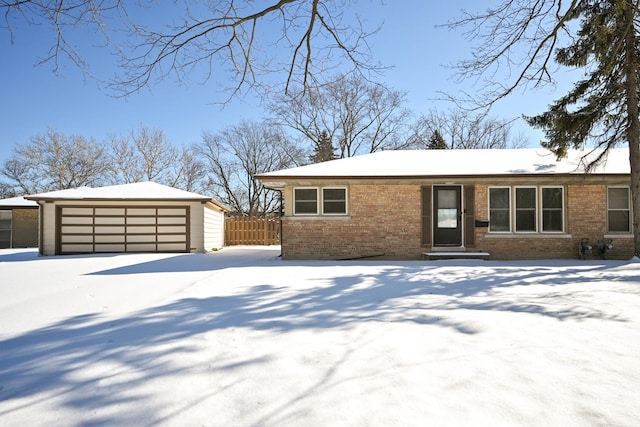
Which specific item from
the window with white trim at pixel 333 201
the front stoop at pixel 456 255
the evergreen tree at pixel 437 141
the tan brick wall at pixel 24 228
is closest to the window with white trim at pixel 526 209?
the front stoop at pixel 456 255

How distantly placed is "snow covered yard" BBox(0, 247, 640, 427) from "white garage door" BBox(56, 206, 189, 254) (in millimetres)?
8207

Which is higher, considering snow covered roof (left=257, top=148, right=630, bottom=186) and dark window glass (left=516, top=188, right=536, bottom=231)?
snow covered roof (left=257, top=148, right=630, bottom=186)

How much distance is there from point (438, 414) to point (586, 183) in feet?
36.7

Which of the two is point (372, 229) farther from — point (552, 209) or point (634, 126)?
point (634, 126)

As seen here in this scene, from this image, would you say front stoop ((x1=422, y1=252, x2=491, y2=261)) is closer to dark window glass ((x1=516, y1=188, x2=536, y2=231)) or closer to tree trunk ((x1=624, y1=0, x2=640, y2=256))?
dark window glass ((x1=516, y1=188, x2=536, y2=231))

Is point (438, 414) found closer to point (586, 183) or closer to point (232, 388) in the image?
point (232, 388)

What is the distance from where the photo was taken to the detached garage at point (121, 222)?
507 inches

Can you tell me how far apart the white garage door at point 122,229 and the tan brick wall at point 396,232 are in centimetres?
581

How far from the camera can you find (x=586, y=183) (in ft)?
33.1

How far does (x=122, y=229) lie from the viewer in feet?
44.0

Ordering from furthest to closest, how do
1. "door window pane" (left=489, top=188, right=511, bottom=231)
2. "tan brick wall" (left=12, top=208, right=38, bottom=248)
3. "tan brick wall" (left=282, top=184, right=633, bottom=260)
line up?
"tan brick wall" (left=12, top=208, right=38, bottom=248)
"door window pane" (left=489, top=188, right=511, bottom=231)
"tan brick wall" (left=282, top=184, right=633, bottom=260)

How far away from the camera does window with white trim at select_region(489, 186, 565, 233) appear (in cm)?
1030

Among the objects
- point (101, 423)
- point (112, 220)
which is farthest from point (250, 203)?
point (101, 423)

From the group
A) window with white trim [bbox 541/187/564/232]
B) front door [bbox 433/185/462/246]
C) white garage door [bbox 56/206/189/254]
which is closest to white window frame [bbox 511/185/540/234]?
window with white trim [bbox 541/187/564/232]
